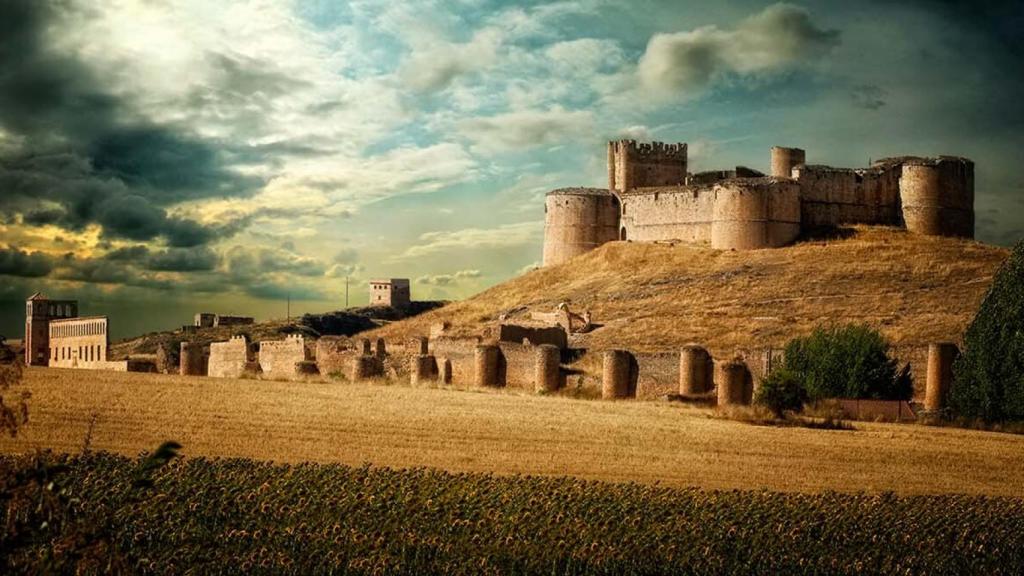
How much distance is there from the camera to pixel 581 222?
64625mm

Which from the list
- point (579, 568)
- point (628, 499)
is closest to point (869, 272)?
point (628, 499)

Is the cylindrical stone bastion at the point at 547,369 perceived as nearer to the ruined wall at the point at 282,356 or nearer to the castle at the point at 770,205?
the ruined wall at the point at 282,356

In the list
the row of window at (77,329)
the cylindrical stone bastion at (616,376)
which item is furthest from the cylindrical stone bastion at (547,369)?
the row of window at (77,329)

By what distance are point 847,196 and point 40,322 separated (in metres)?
42.3

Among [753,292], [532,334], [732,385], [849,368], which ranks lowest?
[732,385]

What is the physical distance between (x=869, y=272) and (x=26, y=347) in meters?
41.1

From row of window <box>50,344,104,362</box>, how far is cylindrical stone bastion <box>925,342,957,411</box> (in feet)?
117

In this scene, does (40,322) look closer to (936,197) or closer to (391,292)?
(391,292)

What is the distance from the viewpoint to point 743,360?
34.0m

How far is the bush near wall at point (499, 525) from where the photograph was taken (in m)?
13.0

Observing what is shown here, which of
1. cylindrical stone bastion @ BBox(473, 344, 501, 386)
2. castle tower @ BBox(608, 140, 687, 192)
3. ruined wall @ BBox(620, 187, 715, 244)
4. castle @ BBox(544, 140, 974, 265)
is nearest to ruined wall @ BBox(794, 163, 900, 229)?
castle @ BBox(544, 140, 974, 265)

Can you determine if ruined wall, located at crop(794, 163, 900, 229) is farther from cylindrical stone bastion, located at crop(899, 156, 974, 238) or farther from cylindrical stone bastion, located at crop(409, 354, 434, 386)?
cylindrical stone bastion, located at crop(409, 354, 434, 386)

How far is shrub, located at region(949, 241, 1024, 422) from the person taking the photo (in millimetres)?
31125

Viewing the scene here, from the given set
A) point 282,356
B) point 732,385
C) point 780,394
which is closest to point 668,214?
point 282,356
